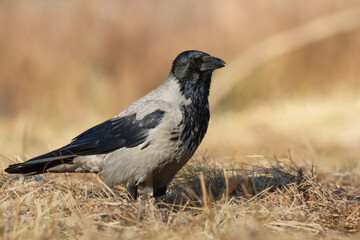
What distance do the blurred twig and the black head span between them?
6.26m

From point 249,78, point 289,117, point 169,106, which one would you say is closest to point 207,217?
point 169,106

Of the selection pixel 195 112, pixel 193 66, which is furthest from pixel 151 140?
pixel 193 66

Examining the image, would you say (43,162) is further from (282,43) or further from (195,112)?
(282,43)

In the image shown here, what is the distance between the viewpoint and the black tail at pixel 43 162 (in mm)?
4613

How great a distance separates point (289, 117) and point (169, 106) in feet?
19.4

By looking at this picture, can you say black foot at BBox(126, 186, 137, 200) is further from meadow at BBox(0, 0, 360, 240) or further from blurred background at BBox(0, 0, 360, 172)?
blurred background at BBox(0, 0, 360, 172)

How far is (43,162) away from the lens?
182 inches

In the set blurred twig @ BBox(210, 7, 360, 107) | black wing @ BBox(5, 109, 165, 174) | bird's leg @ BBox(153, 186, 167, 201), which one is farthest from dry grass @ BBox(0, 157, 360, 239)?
blurred twig @ BBox(210, 7, 360, 107)

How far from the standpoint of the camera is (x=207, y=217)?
349 cm

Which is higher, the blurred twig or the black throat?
the blurred twig

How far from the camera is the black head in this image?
4711mm

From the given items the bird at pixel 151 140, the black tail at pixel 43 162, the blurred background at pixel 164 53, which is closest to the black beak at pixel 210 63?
the bird at pixel 151 140

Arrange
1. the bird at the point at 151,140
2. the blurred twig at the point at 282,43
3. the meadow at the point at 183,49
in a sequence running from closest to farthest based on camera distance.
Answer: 1. the bird at the point at 151,140
2. the meadow at the point at 183,49
3. the blurred twig at the point at 282,43

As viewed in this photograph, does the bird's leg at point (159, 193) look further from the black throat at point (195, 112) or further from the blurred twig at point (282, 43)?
the blurred twig at point (282, 43)
